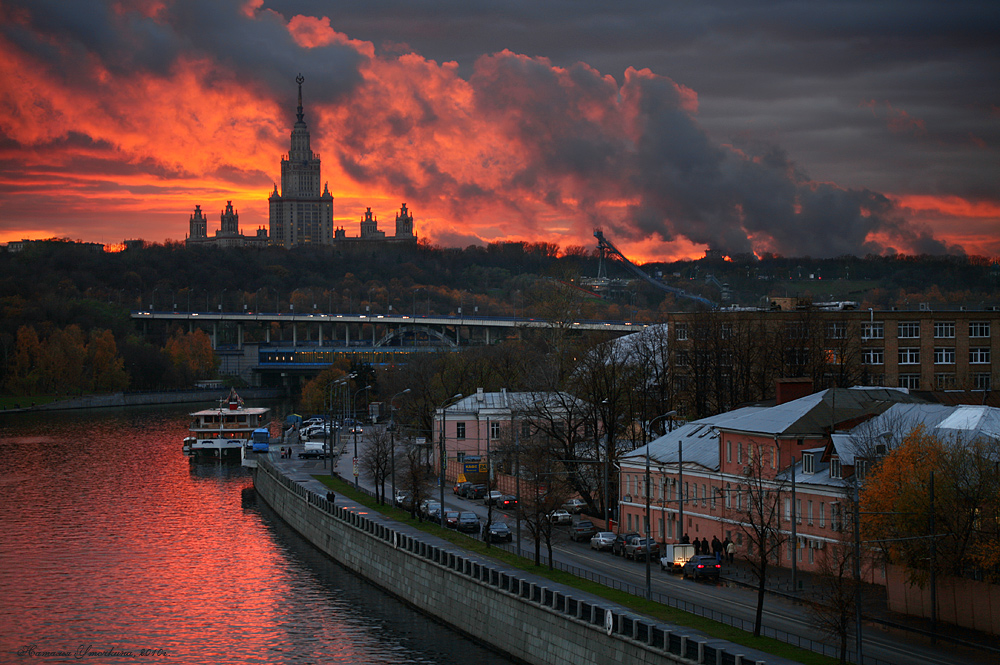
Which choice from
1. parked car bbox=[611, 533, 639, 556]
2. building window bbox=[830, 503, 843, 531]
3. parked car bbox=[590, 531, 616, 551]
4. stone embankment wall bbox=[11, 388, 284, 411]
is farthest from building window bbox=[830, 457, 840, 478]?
stone embankment wall bbox=[11, 388, 284, 411]

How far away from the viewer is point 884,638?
21.7m

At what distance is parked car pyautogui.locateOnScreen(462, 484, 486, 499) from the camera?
42938mm

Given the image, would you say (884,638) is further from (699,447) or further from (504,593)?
(699,447)

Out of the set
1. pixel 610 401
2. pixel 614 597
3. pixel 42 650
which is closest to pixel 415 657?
pixel 614 597

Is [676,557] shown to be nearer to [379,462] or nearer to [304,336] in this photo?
[379,462]

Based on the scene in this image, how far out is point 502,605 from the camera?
2492 centimetres

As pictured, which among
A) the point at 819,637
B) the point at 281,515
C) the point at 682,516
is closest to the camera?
the point at 819,637

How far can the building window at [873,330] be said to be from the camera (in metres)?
57.3

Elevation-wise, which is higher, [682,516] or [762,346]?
[762,346]

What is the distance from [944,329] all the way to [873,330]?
350 centimetres

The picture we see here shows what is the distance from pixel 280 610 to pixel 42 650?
5.96m

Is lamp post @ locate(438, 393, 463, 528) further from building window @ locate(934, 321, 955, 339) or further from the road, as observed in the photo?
building window @ locate(934, 321, 955, 339)

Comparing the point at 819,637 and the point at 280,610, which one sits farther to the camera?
the point at 280,610

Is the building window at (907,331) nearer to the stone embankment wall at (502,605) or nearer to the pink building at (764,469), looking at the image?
the pink building at (764,469)
